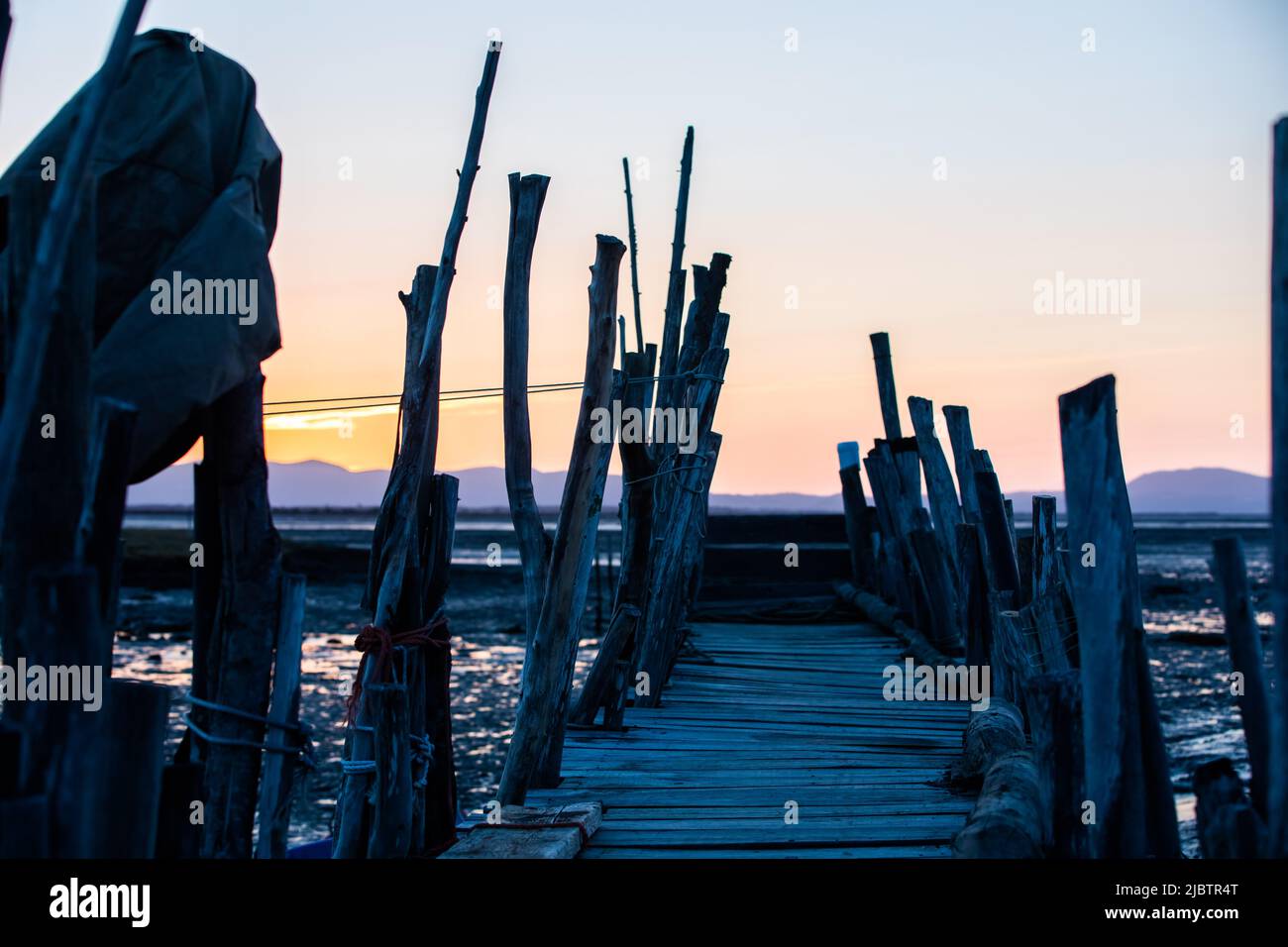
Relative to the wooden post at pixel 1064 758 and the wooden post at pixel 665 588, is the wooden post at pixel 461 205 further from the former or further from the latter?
the wooden post at pixel 665 588

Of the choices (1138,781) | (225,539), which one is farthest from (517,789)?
(1138,781)

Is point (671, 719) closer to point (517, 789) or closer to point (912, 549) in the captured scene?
point (517, 789)

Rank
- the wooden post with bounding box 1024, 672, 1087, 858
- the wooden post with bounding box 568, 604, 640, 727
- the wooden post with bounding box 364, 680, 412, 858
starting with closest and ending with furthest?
the wooden post with bounding box 1024, 672, 1087, 858 < the wooden post with bounding box 364, 680, 412, 858 < the wooden post with bounding box 568, 604, 640, 727

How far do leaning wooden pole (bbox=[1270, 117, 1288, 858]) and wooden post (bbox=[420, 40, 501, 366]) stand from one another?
10.5 ft

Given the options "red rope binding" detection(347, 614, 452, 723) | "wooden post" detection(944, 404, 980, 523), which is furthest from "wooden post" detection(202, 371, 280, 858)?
"wooden post" detection(944, 404, 980, 523)

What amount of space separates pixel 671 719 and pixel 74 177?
591 cm

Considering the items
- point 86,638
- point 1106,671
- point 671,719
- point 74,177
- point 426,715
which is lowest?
point 671,719

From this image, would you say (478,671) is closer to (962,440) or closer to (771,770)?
(962,440)

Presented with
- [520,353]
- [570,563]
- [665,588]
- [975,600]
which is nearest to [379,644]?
[570,563]

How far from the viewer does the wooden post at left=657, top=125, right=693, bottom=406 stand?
31.0ft

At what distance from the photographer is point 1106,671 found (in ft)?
10.7
